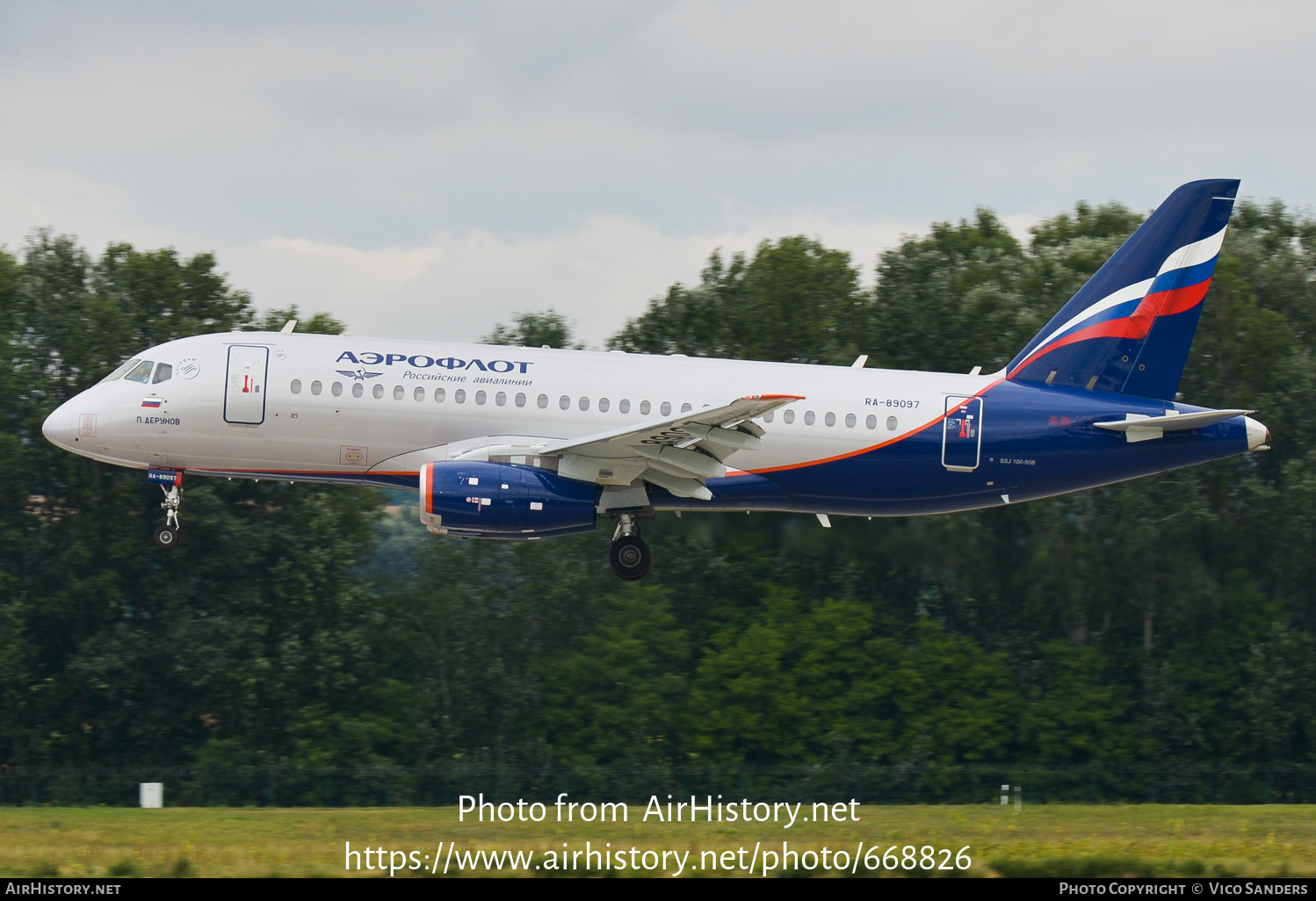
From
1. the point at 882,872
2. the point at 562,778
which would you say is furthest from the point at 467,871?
the point at 562,778

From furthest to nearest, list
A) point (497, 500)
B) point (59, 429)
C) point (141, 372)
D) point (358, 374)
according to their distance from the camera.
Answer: point (141, 372) → point (59, 429) → point (358, 374) → point (497, 500)

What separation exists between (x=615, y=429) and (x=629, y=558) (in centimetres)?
287

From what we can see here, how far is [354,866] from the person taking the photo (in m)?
19.0

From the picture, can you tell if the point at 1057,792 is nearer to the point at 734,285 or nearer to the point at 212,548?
the point at 734,285

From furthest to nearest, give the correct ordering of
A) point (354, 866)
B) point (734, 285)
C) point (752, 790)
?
point (734, 285) < point (752, 790) < point (354, 866)

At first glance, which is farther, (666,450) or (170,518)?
(170,518)

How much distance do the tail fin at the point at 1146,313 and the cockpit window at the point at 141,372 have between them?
17126 millimetres

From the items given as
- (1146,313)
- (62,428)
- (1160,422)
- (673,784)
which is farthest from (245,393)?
(673,784)

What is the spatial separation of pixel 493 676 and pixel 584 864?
27009 millimetres

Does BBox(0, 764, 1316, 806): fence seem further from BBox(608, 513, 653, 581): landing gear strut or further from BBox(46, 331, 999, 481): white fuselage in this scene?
BBox(46, 331, 999, 481): white fuselage

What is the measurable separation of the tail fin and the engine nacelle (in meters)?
9.91

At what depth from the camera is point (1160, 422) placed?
89.2ft

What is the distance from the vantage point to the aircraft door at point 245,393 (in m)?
26.5

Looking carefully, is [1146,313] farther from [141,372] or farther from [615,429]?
[141,372]
